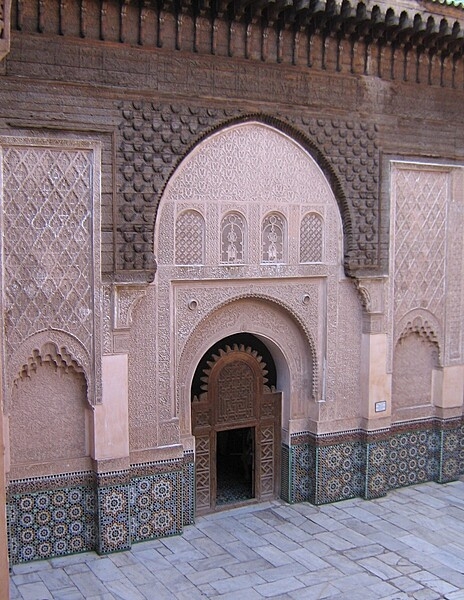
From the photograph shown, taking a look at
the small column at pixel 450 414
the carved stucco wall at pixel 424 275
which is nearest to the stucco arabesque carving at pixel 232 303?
the carved stucco wall at pixel 424 275

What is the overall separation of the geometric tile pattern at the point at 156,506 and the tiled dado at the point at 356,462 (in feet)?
3.77

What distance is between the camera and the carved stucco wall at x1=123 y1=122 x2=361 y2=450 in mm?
5258

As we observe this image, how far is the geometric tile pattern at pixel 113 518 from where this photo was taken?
4977 millimetres

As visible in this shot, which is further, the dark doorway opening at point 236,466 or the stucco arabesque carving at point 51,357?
the dark doorway opening at point 236,466

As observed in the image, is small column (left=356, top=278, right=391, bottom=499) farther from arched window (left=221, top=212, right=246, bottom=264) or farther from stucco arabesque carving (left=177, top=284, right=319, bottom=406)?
arched window (left=221, top=212, right=246, bottom=264)

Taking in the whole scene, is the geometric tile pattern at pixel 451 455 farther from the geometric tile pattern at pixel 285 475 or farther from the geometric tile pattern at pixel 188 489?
the geometric tile pattern at pixel 188 489

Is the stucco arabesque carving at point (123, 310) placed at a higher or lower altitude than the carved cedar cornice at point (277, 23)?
lower

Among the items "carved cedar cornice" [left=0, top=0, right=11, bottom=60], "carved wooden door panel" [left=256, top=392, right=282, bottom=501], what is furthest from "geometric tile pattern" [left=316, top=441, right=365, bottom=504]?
"carved cedar cornice" [left=0, top=0, right=11, bottom=60]

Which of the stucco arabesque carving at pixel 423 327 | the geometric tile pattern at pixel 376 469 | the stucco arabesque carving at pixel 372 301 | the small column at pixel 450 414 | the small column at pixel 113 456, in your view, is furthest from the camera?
the small column at pixel 450 414

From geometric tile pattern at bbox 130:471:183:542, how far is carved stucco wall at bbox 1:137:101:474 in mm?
563

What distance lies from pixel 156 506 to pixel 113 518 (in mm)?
372

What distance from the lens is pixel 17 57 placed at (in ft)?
14.9

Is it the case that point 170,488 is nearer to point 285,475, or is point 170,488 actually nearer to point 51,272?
point 285,475

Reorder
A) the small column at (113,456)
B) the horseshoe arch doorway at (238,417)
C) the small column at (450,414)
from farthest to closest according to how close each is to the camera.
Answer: the small column at (450,414) < the horseshoe arch doorway at (238,417) < the small column at (113,456)
